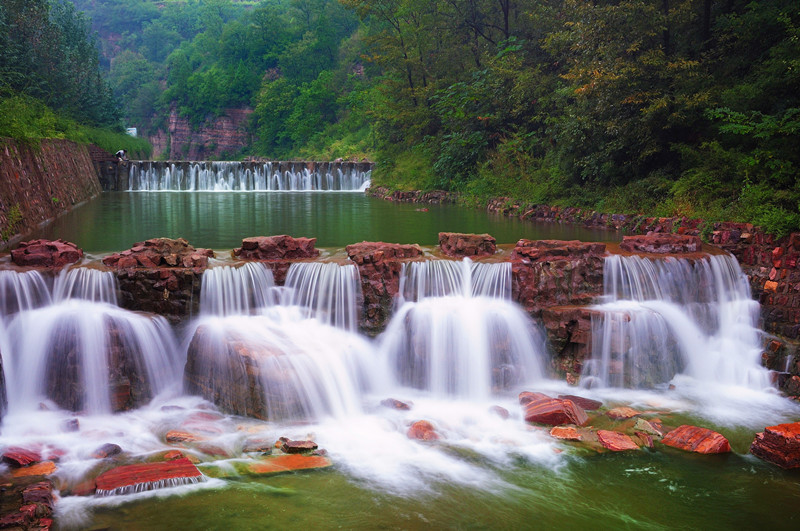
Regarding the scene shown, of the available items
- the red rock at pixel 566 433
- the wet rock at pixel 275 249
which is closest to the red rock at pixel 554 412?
the red rock at pixel 566 433

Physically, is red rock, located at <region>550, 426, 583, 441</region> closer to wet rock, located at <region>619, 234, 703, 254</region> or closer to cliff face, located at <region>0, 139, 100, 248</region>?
wet rock, located at <region>619, 234, 703, 254</region>

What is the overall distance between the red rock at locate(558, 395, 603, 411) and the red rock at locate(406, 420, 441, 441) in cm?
231

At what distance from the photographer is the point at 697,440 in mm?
7871

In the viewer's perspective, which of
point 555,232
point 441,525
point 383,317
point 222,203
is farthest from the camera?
point 222,203

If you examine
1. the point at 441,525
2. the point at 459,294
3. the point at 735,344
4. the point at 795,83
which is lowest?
the point at 441,525

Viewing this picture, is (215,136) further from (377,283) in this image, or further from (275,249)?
(377,283)

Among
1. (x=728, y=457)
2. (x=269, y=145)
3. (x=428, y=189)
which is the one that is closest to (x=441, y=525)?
(x=728, y=457)

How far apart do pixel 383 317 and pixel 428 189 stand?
23.0 m

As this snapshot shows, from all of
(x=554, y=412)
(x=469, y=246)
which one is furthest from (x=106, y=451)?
(x=469, y=246)

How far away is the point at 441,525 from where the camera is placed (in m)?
6.16

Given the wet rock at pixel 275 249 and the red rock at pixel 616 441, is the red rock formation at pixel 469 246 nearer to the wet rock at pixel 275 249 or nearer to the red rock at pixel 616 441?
the wet rock at pixel 275 249

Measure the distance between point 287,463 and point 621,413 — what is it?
4735 millimetres

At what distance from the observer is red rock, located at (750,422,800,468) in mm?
7328

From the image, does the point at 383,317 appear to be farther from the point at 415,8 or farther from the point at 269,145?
the point at 269,145
